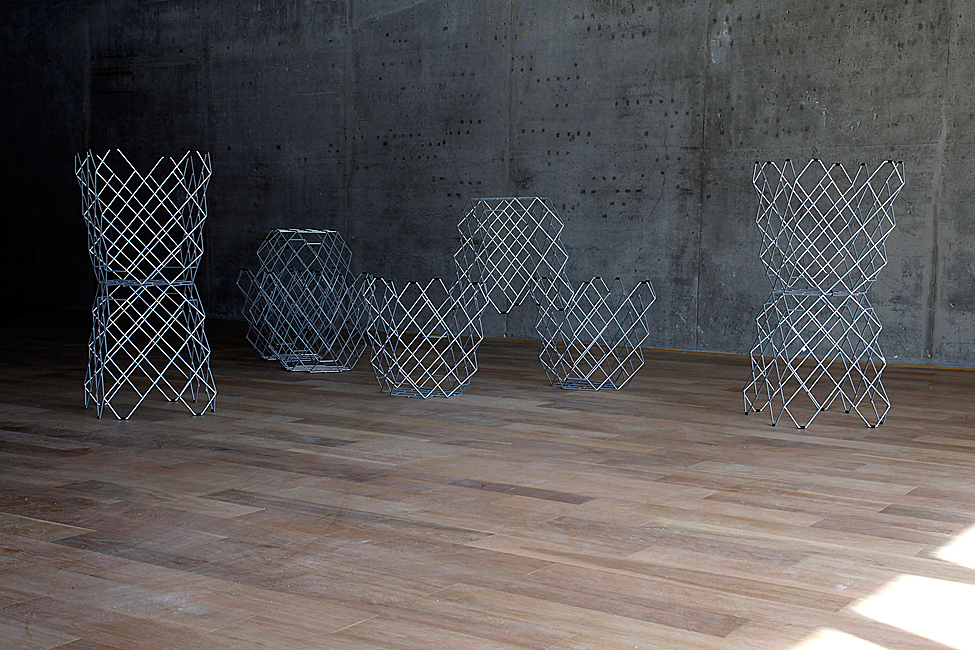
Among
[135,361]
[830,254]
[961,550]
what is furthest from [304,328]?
[961,550]

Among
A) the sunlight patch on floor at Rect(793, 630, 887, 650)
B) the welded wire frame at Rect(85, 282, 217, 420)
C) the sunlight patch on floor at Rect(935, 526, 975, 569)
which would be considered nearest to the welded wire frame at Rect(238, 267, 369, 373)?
the welded wire frame at Rect(85, 282, 217, 420)

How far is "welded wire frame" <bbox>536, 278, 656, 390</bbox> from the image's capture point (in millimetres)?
5289

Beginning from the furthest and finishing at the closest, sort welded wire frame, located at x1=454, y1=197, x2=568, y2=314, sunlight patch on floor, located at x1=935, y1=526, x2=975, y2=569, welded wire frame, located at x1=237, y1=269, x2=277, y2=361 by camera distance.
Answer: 1. welded wire frame, located at x1=454, y1=197, x2=568, y2=314
2. welded wire frame, located at x1=237, y1=269, x2=277, y2=361
3. sunlight patch on floor, located at x1=935, y1=526, x2=975, y2=569

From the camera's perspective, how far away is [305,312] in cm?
647

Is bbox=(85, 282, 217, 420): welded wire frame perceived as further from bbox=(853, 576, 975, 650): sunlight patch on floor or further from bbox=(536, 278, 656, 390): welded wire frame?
bbox=(853, 576, 975, 650): sunlight patch on floor

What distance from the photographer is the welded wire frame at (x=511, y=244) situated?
23.0 feet

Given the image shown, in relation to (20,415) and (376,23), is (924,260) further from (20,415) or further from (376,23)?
(20,415)

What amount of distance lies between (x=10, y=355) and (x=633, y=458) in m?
4.28

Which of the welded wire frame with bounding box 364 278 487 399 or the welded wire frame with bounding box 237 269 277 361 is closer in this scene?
the welded wire frame with bounding box 364 278 487 399

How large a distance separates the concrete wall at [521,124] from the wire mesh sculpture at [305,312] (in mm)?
395

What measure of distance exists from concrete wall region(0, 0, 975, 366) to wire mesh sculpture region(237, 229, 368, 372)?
0.40 meters

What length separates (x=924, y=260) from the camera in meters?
5.86

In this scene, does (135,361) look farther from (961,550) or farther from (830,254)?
(830,254)

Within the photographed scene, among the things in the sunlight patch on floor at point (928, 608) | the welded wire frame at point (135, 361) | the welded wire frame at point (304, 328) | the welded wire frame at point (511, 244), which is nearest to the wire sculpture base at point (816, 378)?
the welded wire frame at point (511, 244)
